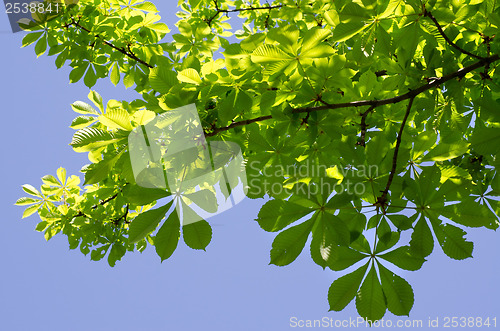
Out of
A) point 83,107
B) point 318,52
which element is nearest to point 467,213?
point 318,52

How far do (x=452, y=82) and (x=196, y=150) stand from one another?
1.22 metres

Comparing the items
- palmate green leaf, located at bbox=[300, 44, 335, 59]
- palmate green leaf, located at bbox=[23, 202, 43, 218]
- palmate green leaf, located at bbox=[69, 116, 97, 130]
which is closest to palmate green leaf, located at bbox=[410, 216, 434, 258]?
palmate green leaf, located at bbox=[300, 44, 335, 59]

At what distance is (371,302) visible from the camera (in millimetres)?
1382

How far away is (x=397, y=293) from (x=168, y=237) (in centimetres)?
93

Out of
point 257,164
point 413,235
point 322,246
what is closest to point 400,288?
point 413,235

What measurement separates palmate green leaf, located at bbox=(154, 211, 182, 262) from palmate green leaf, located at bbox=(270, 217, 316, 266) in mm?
376

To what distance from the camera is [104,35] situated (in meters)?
2.47

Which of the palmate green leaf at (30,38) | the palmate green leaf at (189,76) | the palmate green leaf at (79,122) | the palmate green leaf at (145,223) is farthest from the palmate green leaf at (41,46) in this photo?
the palmate green leaf at (145,223)

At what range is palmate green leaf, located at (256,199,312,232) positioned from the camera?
1.35m

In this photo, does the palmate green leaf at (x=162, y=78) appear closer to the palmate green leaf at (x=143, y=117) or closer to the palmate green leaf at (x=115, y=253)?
the palmate green leaf at (x=143, y=117)

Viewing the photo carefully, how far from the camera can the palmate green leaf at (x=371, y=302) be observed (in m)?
1.37

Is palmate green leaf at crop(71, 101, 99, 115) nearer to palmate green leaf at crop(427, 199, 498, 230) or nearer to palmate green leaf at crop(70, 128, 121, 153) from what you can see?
palmate green leaf at crop(70, 128, 121, 153)

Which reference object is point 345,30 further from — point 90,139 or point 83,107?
point 83,107

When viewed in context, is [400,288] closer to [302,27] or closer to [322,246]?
[322,246]
